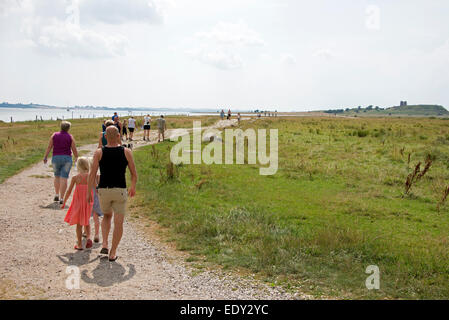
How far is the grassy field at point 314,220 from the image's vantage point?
6.00 m

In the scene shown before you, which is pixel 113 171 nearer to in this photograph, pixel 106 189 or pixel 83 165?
pixel 106 189

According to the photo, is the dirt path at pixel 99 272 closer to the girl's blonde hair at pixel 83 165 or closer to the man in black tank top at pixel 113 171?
the man in black tank top at pixel 113 171

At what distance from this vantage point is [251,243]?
7.30 metres

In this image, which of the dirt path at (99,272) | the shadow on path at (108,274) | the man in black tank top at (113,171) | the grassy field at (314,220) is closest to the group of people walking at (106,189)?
the man in black tank top at (113,171)


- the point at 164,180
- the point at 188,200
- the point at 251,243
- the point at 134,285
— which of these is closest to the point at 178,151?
the point at 164,180

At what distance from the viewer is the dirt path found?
5.12 meters

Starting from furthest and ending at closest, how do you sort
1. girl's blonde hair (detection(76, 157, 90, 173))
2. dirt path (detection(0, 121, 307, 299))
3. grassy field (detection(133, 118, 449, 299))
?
girl's blonde hair (detection(76, 157, 90, 173)) → grassy field (detection(133, 118, 449, 299)) → dirt path (detection(0, 121, 307, 299))

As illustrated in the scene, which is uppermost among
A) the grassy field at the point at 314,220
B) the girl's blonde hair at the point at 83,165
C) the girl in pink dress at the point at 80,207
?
the girl's blonde hair at the point at 83,165

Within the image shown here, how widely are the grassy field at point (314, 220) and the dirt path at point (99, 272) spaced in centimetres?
53

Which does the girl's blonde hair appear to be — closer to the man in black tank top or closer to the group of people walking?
the group of people walking

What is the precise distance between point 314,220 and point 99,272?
18.4 feet

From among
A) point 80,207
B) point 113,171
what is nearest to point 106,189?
point 113,171

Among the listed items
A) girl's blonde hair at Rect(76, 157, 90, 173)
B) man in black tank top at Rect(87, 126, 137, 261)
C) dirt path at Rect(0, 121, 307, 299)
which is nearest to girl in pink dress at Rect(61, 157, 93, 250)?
girl's blonde hair at Rect(76, 157, 90, 173)

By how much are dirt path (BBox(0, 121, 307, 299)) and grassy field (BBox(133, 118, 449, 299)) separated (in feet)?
1.75
